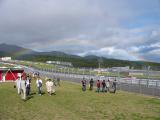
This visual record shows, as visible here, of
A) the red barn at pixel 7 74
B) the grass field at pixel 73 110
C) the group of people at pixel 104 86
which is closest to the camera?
the grass field at pixel 73 110

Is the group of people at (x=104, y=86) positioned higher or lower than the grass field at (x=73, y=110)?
higher

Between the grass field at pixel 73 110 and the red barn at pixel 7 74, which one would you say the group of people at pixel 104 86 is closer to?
the grass field at pixel 73 110

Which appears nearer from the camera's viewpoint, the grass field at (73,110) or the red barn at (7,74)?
the grass field at (73,110)

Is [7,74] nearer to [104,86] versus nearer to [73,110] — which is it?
[104,86]

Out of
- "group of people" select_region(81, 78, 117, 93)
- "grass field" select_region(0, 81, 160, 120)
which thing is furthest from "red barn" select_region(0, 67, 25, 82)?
"grass field" select_region(0, 81, 160, 120)

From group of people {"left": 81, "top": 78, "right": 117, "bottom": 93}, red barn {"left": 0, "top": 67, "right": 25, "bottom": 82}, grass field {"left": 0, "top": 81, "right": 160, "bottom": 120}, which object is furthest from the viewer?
red barn {"left": 0, "top": 67, "right": 25, "bottom": 82}

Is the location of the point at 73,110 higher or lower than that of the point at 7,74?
lower

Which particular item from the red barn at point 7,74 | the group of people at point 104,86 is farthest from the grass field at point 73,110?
the red barn at point 7,74

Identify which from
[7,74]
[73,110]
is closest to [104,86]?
[73,110]

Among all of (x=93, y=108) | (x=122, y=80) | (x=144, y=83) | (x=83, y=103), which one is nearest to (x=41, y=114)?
(x=93, y=108)

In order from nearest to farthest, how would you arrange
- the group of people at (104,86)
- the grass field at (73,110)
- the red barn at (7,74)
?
the grass field at (73,110)
the group of people at (104,86)
the red barn at (7,74)

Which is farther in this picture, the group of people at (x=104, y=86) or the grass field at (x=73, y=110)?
the group of people at (x=104, y=86)

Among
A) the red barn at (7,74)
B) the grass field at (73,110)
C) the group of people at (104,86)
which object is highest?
the red barn at (7,74)

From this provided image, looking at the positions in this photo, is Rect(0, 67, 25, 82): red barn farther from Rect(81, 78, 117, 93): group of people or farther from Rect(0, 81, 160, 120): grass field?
Rect(0, 81, 160, 120): grass field
